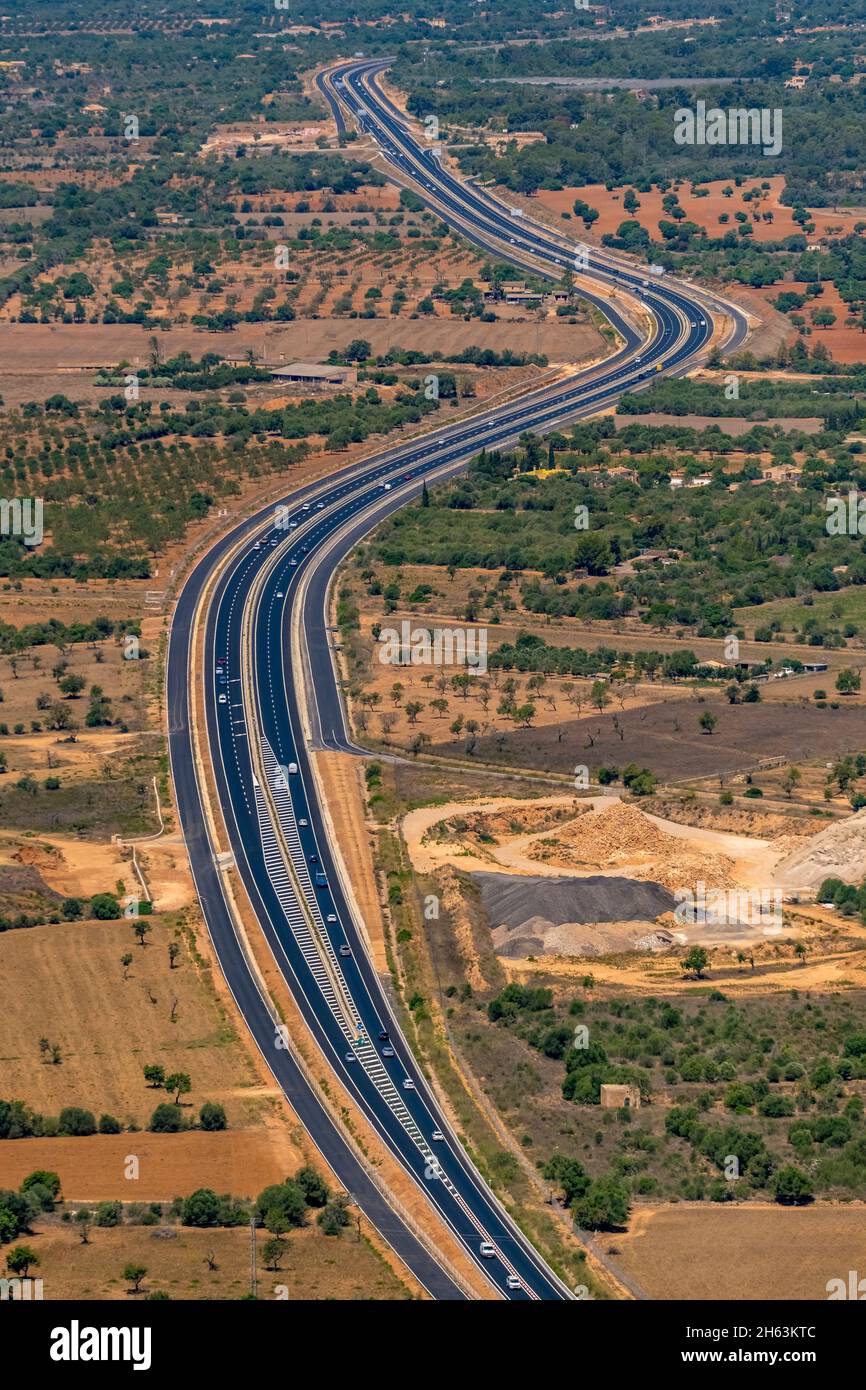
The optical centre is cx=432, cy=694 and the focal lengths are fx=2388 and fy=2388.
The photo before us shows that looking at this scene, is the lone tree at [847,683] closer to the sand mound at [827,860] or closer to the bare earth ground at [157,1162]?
the sand mound at [827,860]

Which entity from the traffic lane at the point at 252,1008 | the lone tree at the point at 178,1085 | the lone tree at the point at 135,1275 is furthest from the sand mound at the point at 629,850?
the lone tree at the point at 135,1275

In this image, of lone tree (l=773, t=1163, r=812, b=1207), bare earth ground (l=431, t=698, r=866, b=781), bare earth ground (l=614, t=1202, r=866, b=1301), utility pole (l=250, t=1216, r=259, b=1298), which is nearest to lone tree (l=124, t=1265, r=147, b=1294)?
utility pole (l=250, t=1216, r=259, b=1298)

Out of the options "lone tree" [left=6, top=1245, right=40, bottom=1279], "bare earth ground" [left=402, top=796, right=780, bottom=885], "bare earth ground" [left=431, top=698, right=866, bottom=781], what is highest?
"bare earth ground" [left=431, top=698, right=866, bottom=781]

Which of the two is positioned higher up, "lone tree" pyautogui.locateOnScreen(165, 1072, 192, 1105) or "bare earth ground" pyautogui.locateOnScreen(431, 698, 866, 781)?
"bare earth ground" pyautogui.locateOnScreen(431, 698, 866, 781)

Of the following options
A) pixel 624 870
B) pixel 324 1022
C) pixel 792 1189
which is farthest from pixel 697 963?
pixel 792 1189

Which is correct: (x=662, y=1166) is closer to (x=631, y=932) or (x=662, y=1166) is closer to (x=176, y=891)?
(x=631, y=932)

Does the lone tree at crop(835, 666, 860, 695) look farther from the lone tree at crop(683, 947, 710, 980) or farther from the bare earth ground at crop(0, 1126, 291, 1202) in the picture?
the bare earth ground at crop(0, 1126, 291, 1202)
